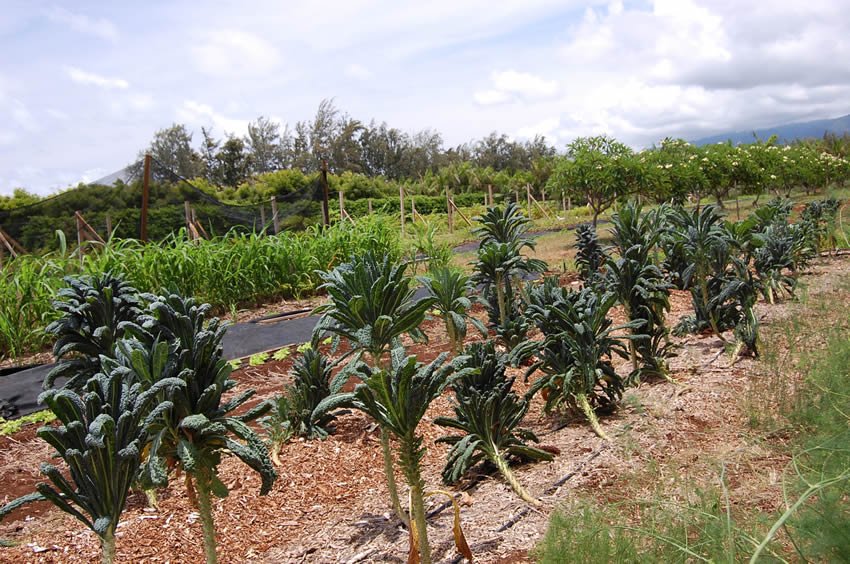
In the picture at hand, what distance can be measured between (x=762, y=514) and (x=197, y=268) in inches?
273

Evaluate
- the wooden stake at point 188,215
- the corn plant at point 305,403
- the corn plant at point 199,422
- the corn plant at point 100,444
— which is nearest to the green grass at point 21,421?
the corn plant at point 305,403

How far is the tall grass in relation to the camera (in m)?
6.43

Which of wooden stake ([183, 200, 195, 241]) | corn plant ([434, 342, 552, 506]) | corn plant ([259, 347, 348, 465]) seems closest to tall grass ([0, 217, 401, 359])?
wooden stake ([183, 200, 195, 241])

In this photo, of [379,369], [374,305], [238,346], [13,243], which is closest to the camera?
[379,369]

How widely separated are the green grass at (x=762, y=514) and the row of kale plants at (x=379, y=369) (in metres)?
0.45

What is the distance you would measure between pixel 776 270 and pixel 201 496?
18.9 ft

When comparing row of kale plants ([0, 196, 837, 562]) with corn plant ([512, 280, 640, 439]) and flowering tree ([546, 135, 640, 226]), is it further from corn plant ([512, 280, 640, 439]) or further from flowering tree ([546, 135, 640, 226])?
flowering tree ([546, 135, 640, 226])

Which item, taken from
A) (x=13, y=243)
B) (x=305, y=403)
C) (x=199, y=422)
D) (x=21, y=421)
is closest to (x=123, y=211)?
(x=13, y=243)

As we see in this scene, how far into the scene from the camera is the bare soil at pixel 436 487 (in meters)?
2.50

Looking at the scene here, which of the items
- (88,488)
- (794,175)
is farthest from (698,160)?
(88,488)

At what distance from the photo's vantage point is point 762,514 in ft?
6.08

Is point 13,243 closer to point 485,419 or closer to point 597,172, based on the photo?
point 485,419

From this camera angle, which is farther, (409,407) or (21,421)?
(21,421)

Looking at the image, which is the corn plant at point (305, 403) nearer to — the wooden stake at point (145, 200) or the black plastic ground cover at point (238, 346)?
the black plastic ground cover at point (238, 346)
